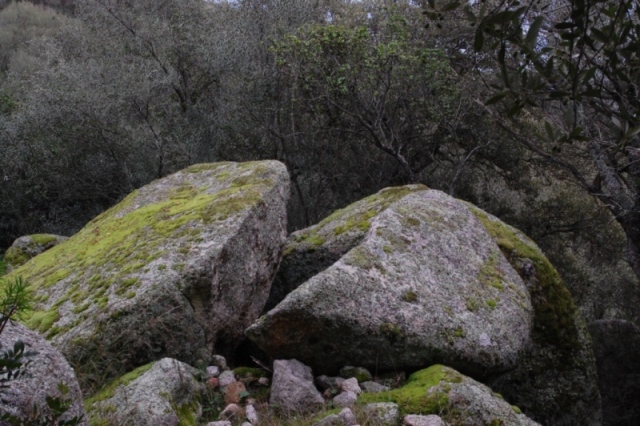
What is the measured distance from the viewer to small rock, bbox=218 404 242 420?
5.24 m

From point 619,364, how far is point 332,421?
7684mm

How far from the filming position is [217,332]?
640 cm

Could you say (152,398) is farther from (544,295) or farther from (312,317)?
(544,295)

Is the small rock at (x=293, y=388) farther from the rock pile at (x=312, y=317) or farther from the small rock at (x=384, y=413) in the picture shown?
the small rock at (x=384, y=413)

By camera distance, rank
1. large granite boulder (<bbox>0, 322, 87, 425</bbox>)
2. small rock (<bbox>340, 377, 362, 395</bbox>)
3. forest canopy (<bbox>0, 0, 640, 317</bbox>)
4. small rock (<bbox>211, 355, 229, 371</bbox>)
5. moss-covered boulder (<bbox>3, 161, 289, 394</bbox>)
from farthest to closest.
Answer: forest canopy (<bbox>0, 0, 640, 317</bbox>), small rock (<bbox>211, 355, 229, 371</bbox>), moss-covered boulder (<bbox>3, 161, 289, 394</bbox>), small rock (<bbox>340, 377, 362, 395</bbox>), large granite boulder (<bbox>0, 322, 87, 425</bbox>)

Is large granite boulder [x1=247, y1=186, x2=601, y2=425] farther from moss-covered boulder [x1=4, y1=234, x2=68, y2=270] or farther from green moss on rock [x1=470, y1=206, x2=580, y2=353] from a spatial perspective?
moss-covered boulder [x1=4, y1=234, x2=68, y2=270]

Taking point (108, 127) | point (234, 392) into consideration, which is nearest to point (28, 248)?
point (108, 127)

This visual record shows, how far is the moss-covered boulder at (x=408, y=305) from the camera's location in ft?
19.0

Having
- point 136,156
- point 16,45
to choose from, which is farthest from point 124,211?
point 16,45

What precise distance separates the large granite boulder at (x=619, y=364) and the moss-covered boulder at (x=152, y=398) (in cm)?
749

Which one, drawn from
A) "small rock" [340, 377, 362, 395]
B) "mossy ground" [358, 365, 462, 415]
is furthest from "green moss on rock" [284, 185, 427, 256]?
"mossy ground" [358, 365, 462, 415]

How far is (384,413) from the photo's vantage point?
15.8ft

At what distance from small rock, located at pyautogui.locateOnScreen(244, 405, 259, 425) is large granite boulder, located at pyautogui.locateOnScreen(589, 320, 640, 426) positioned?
7.21 meters

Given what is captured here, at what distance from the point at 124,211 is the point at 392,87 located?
7264 mm
